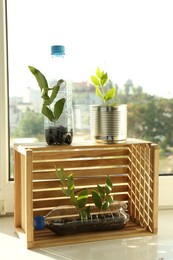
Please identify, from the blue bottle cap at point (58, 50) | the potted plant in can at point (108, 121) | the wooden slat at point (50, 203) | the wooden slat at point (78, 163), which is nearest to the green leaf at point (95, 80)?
the potted plant in can at point (108, 121)

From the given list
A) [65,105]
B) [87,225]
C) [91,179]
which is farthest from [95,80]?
[87,225]

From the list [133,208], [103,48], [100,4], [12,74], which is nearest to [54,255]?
[133,208]

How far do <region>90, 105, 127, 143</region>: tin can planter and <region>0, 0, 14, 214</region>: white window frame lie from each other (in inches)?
12.5

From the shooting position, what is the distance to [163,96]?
5.07 feet

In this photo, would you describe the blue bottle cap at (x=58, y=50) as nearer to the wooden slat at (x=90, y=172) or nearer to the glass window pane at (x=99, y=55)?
the glass window pane at (x=99, y=55)

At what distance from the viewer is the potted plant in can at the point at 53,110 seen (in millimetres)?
1160

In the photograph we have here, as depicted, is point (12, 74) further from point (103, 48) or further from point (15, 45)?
point (103, 48)

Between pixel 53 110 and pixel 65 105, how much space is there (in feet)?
0.24

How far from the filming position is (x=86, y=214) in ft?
3.98

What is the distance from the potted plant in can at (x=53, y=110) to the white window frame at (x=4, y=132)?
0.72 feet

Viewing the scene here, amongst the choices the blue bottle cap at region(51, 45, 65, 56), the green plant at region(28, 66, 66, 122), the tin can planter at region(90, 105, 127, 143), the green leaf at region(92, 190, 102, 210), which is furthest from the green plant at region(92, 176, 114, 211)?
the blue bottle cap at region(51, 45, 65, 56)

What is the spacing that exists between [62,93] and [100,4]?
0.39 metres

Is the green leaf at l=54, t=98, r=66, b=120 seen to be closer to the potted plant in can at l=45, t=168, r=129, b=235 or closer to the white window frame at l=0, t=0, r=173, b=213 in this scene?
the potted plant in can at l=45, t=168, r=129, b=235

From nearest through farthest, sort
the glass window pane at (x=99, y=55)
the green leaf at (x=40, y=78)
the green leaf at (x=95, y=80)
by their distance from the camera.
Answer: the green leaf at (x=40, y=78), the green leaf at (x=95, y=80), the glass window pane at (x=99, y=55)
